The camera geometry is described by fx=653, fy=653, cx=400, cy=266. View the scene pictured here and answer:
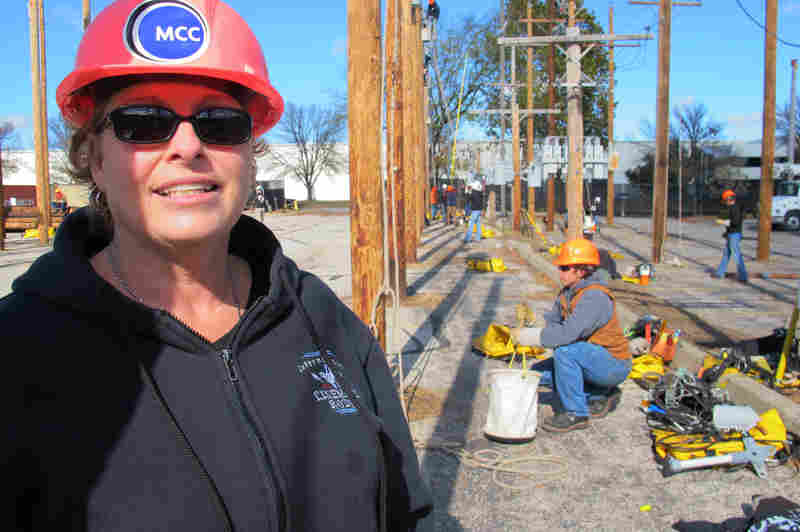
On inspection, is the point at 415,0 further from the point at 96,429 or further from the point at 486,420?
the point at 96,429

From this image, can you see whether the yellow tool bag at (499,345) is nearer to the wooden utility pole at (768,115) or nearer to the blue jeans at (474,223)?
the wooden utility pole at (768,115)

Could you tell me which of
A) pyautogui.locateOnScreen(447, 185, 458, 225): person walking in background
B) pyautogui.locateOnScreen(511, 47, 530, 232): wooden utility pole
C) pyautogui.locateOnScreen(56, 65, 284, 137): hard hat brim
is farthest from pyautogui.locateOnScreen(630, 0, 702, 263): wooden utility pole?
pyautogui.locateOnScreen(447, 185, 458, 225): person walking in background

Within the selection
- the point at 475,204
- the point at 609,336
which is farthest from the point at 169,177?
the point at 475,204

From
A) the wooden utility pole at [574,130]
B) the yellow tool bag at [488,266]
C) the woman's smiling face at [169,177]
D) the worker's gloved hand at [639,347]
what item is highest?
the wooden utility pole at [574,130]

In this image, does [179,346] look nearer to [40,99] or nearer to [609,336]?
[609,336]

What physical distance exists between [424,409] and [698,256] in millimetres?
15676

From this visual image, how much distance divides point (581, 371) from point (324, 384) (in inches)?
173

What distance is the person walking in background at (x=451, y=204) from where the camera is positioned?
105 feet

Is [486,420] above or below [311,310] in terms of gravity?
below

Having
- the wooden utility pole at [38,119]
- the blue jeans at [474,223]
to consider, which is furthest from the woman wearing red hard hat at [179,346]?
the wooden utility pole at [38,119]

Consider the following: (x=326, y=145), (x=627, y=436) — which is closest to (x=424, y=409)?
(x=627, y=436)

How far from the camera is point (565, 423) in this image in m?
5.27

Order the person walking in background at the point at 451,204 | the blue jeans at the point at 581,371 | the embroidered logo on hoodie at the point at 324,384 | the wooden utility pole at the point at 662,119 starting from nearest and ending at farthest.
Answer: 1. the embroidered logo on hoodie at the point at 324,384
2. the blue jeans at the point at 581,371
3. the wooden utility pole at the point at 662,119
4. the person walking in background at the point at 451,204

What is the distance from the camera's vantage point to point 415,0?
16.9 m
